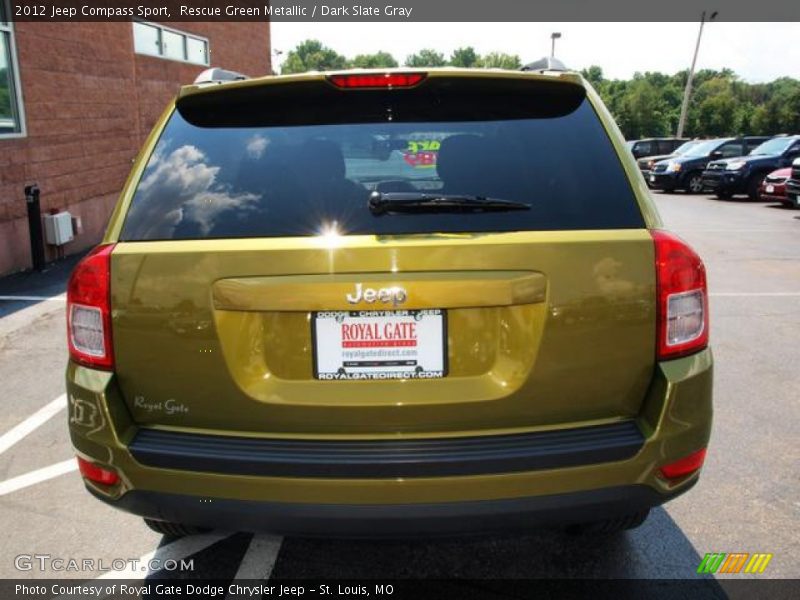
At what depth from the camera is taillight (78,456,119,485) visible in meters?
2.14

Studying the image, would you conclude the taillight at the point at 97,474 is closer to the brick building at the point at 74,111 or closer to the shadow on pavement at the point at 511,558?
the shadow on pavement at the point at 511,558

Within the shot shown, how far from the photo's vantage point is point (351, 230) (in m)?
2.04

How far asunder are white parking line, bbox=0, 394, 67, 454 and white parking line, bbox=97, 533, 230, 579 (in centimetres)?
159

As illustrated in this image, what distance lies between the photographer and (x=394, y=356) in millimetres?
2006

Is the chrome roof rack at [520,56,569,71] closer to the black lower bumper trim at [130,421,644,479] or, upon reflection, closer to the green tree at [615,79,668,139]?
the black lower bumper trim at [130,421,644,479]

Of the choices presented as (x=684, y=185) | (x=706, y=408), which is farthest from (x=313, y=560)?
(x=684, y=185)

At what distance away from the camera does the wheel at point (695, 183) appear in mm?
22688

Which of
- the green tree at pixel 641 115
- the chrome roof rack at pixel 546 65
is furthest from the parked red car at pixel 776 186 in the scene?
the green tree at pixel 641 115

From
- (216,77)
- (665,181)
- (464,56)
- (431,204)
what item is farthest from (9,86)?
(464,56)

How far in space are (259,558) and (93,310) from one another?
4.22 ft

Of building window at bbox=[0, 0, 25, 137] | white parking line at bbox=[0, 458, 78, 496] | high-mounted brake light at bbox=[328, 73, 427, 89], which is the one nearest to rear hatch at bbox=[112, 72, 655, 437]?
high-mounted brake light at bbox=[328, 73, 427, 89]

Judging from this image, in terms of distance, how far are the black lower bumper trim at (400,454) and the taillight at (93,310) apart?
347mm

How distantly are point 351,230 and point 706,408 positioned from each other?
1.25 metres

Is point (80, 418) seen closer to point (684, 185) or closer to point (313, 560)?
point (313, 560)
